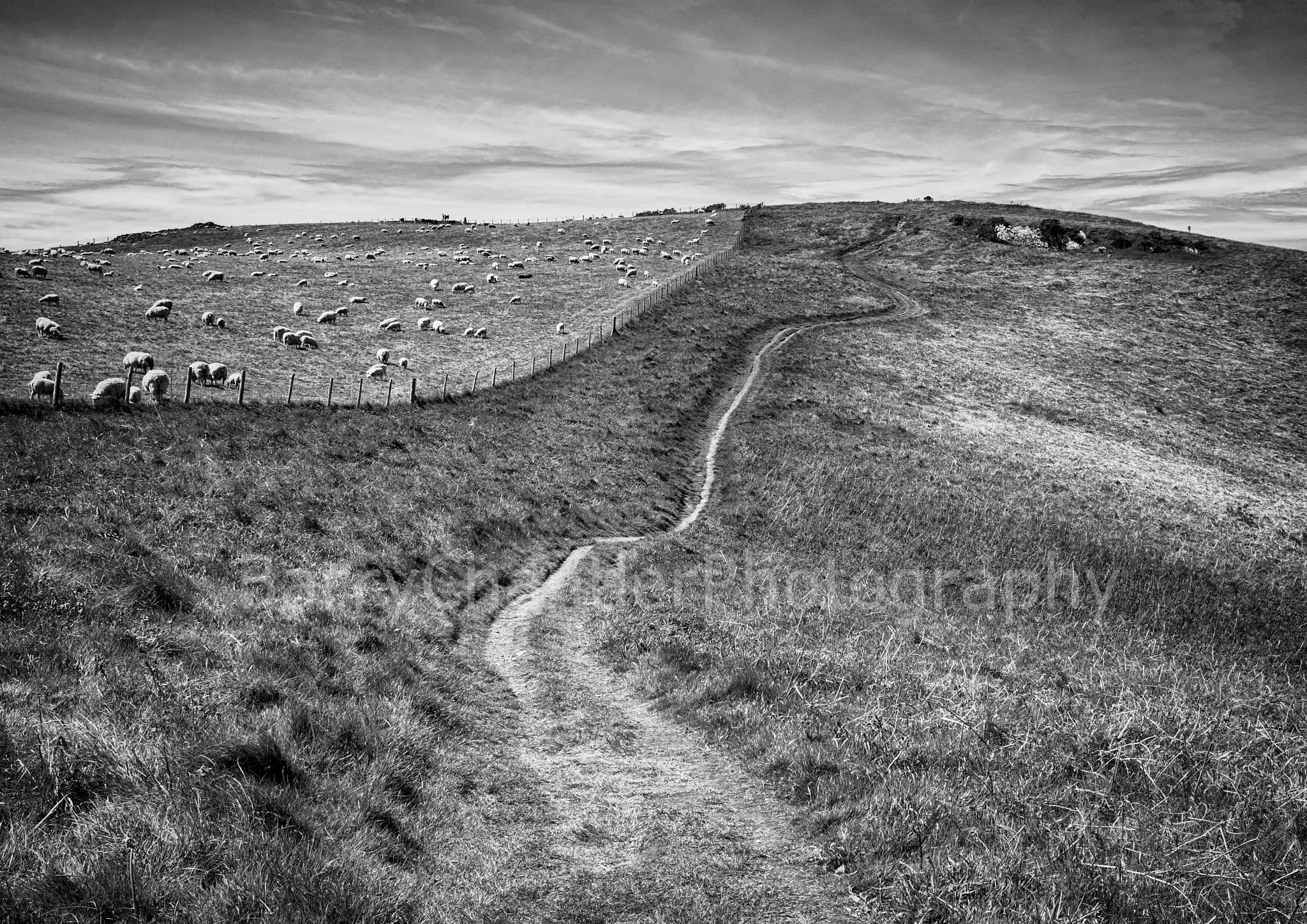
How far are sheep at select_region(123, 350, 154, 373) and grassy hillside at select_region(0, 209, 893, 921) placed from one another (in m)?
8.74

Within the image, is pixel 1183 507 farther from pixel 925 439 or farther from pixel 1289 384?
pixel 1289 384

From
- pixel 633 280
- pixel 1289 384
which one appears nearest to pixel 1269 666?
pixel 1289 384

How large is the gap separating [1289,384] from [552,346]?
5920 cm

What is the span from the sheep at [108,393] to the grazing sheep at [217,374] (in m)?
5.80

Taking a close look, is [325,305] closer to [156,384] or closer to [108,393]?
[156,384]

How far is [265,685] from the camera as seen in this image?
862cm

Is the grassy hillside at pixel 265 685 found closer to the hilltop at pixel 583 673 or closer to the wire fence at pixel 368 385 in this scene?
the hilltop at pixel 583 673

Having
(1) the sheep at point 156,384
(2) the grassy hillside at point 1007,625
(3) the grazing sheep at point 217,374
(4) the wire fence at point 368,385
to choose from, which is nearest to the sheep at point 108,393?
(4) the wire fence at point 368,385

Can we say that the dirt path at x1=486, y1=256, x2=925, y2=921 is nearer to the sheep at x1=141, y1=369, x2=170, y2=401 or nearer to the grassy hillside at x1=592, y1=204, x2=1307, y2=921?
the grassy hillside at x1=592, y1=204, x2=1307, y2=921

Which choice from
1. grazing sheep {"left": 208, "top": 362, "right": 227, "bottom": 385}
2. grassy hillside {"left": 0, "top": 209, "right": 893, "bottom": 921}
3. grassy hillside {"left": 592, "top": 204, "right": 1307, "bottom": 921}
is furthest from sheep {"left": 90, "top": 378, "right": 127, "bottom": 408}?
grassy hillside {"left": 592, "top": 204, "right": 1307, "bottom": 921}

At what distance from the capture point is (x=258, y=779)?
22.8 feet

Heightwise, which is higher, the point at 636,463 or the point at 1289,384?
the point at 1289,384

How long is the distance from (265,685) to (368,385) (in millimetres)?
24717

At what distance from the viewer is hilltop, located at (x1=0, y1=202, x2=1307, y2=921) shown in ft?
20.8
